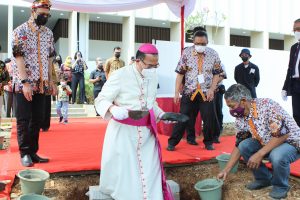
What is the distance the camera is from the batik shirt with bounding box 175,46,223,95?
5012mm

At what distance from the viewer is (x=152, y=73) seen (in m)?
3.19

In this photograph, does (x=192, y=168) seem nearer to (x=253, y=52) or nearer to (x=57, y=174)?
(x=57, y=174)

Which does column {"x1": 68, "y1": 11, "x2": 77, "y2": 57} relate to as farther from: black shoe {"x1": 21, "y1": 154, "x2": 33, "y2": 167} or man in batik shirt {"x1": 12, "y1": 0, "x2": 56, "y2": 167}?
black shoe {"x1": 21, "y1": 154, "x2": 33, "y2": 167}

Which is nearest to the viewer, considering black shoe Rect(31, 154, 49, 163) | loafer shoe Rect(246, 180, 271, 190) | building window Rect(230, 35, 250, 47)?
loafer shoe Rect(246, 180, 271, 190)

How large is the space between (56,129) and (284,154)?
5258mm

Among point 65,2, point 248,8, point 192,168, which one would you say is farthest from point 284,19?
point 192,168

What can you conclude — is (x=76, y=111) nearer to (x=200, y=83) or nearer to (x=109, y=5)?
(x=109, y=5)

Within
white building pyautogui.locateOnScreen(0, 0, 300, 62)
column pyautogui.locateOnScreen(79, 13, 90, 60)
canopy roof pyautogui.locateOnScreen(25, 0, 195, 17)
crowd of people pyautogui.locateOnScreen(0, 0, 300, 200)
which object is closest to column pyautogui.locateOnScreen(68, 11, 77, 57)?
white building pyautogui.locateOnScreen(0, 0, 300, 62)

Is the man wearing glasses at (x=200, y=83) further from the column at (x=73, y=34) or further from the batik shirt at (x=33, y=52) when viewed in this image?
the column at (x=73, y=34)

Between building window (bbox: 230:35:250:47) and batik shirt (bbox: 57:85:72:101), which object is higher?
building window (bbox: 230:35:250:47)

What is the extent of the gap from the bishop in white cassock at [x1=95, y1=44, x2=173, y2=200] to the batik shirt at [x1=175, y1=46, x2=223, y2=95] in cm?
185

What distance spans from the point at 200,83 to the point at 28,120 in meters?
2.24

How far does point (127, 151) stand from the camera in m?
3.18

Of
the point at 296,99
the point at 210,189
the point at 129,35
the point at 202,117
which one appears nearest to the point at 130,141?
the point at 210,189
